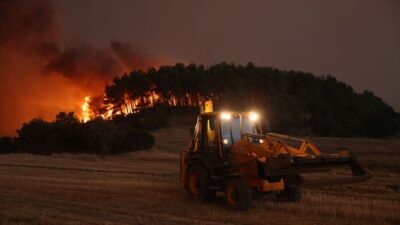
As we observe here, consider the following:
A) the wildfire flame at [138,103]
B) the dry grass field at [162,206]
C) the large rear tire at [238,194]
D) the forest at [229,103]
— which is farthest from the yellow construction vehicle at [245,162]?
the wildfire flame at [138,103]

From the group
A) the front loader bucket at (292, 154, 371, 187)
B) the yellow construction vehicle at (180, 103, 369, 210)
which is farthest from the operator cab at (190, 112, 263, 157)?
the front loader bucket at (292, 154, 371, 187)

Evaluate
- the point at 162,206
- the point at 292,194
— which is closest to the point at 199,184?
the point at 162,206

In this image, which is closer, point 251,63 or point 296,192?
point 296,192

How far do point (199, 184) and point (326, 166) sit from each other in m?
4.03

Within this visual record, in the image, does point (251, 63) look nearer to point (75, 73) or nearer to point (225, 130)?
point (75, 73)

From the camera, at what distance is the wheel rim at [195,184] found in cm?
1402

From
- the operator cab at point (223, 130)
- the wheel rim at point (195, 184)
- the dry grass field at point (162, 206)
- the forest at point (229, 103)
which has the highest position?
the forest at point (229, 103)

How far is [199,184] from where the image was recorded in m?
14.1

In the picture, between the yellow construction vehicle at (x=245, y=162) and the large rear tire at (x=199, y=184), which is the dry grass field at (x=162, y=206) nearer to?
the large rear tire at (x=199, y=184)

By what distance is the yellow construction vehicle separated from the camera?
38.2ft

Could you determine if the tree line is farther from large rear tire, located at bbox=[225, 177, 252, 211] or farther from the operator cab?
large rear tire, located at bbox=[225, 177, 252, 211]

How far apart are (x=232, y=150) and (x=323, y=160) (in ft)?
8.50

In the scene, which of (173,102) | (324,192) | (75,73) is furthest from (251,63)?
(324,192)

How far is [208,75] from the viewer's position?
79000 millimetres
